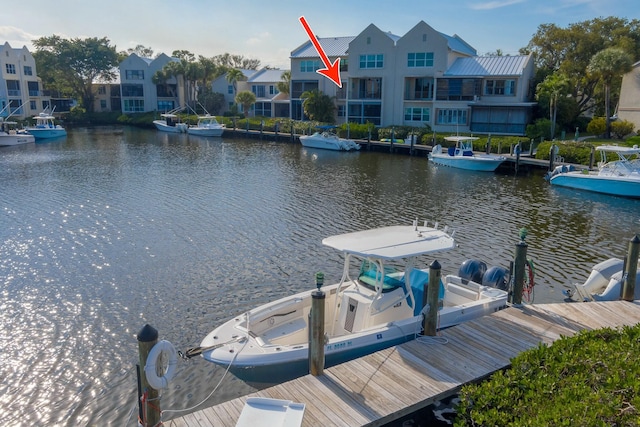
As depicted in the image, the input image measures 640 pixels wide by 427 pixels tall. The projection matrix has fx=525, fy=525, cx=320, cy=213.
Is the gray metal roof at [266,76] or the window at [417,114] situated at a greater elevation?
the gray metal roof at [266,76]

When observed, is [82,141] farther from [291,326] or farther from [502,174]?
[291,326]

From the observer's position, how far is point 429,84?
54.9 m

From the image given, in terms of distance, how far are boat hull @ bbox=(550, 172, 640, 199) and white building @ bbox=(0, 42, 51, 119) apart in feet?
246

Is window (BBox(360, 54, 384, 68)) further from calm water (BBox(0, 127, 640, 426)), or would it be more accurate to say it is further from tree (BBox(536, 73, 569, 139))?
calm water (BBox(0, 127, 640, 426))

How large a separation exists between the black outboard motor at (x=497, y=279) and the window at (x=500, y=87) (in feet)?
136

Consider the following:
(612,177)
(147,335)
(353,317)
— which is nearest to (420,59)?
(612,177)

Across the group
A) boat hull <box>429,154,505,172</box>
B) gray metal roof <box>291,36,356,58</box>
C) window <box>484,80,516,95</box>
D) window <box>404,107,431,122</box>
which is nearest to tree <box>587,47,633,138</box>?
window <box>484,80,516,95</box>

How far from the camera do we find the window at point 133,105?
8850cm

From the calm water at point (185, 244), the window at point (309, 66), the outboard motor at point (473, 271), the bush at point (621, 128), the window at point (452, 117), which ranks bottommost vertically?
the calm water at point (185, 244)

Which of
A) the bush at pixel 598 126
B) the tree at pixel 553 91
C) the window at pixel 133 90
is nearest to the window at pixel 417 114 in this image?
the tree at pixel 553 91

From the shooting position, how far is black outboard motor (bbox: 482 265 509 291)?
13484mm

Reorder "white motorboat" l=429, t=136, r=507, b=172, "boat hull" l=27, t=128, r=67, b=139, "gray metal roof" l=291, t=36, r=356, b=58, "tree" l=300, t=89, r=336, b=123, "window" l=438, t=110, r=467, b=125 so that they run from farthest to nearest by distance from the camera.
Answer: "boat hull" l=27, t=128, r=67, b=139, "gray metal roof" l=291, t=36, r=356, b=58, "tree" l=300, t=89, r=336, b=123, "window" l=438, t=110, r=467, b=125, "white motorboat" l=429, t=136, r=507, b=172

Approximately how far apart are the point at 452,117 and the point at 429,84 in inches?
187

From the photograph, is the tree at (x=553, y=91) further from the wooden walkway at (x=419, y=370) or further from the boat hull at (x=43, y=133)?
the boat hull at (x=43, y=133)
